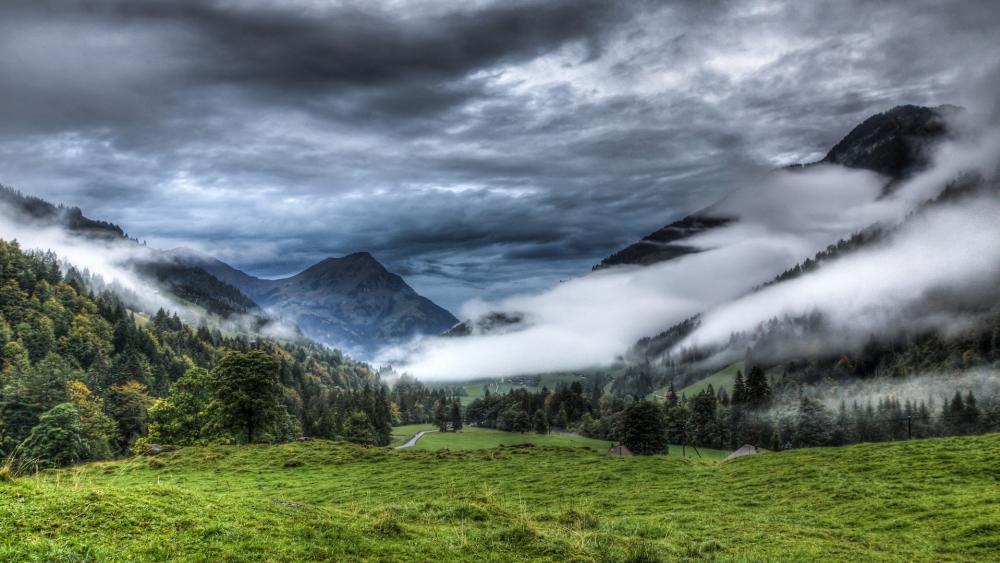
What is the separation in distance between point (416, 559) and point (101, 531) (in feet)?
29.4

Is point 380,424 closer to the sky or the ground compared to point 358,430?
closer to the ground

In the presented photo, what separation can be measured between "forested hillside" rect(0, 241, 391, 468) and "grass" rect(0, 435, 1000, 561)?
9.39 metres

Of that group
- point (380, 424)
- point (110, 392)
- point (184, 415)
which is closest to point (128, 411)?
point (110, 392)

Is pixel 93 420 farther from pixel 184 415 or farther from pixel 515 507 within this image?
pixel 515 507

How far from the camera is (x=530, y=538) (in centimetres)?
2098

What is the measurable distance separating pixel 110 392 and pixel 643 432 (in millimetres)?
126537

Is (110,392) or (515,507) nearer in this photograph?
(515,507)

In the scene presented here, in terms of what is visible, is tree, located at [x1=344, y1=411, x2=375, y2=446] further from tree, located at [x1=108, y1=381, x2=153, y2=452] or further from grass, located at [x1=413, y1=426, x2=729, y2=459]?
tree, located at [x1=108, y1=381, x2=153, y2=452]

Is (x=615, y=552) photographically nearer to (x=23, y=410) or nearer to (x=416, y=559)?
(x=416, y=559)

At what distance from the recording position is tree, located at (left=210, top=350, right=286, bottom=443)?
7119 centimetres

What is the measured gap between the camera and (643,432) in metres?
111

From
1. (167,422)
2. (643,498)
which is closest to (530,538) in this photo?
(643,498)

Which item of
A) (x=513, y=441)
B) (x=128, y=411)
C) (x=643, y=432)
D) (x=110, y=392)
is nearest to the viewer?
(x=643, y=432)

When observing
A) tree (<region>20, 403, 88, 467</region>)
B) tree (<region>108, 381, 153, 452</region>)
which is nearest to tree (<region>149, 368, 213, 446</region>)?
tree (<region>20, 403, 88, 467</region>)
